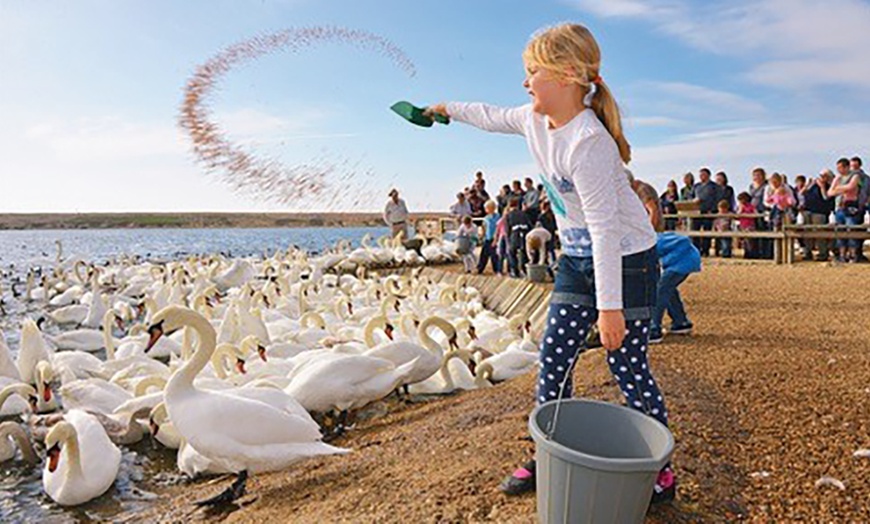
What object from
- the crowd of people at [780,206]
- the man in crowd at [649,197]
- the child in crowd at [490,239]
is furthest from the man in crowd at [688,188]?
the man in crowd at [649,197]

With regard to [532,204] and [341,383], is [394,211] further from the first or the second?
[341,383]

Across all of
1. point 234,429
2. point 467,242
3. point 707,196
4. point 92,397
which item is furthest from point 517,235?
point 234,429

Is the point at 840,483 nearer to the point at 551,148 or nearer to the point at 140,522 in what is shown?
the point at 551,148

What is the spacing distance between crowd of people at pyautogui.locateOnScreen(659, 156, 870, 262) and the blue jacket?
29.5ft

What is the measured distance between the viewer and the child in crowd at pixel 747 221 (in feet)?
56.0

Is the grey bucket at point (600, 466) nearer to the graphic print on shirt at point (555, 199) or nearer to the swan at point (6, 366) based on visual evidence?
the graphic print on shirt at point (555, 199)

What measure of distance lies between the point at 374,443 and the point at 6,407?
4.73 metres

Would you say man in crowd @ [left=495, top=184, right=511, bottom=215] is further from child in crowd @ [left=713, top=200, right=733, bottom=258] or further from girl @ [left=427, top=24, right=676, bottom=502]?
girl @ [left=427, top=24, right=676, bottom=502]

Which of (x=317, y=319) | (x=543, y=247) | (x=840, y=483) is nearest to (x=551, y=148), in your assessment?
(x=840, y=483)

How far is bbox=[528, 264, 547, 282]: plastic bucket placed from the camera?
13.3 m

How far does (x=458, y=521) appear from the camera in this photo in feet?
11.3

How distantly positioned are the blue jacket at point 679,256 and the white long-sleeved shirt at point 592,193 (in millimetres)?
4383

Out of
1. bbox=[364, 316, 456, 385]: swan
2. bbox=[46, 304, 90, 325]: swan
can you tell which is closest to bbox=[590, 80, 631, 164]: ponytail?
bbox=[364, 316, 456, 385]: swan

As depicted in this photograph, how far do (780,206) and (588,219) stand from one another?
48.3 feet
